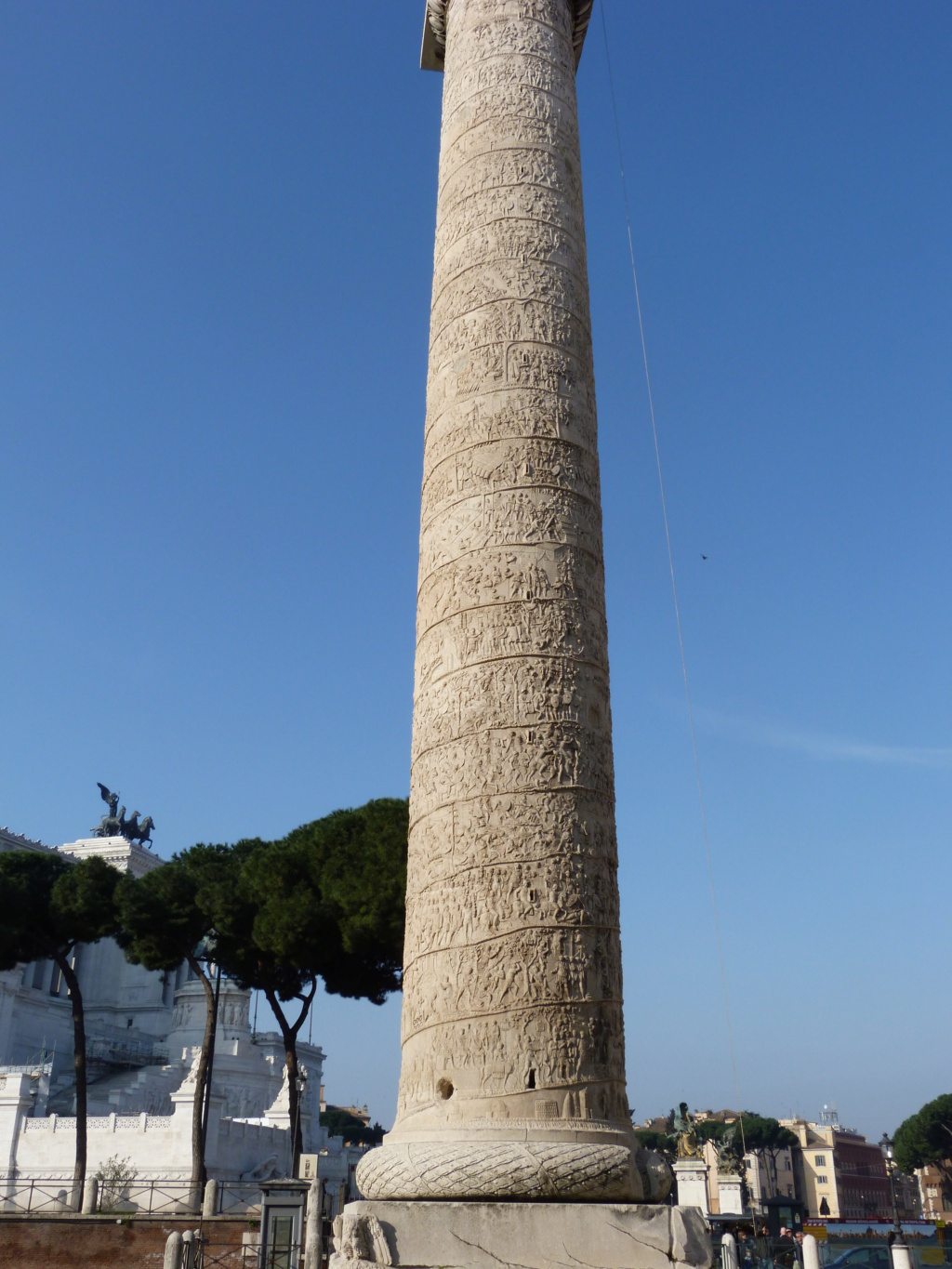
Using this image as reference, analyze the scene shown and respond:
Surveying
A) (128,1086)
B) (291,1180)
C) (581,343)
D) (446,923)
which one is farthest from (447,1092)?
(128,1086)

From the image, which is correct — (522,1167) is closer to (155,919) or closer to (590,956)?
(590,956)

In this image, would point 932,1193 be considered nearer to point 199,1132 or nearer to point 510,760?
point 199,1132

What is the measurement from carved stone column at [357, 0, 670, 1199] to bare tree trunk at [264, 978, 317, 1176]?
10.8 m

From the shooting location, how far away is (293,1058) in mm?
15719

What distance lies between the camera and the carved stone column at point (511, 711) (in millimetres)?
4309

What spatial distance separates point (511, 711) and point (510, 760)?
0.23m

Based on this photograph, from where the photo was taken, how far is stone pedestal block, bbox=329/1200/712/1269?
3992mm

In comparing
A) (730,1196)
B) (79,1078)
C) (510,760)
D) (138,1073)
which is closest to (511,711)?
(510,760)

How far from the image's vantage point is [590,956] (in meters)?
4.60

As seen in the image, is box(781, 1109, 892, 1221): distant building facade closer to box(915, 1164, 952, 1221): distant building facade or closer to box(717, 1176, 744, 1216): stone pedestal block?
box(915, 1164, 952, 1221): distant building facade

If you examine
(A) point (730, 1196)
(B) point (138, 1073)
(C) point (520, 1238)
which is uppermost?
(B) point (138, 1073)

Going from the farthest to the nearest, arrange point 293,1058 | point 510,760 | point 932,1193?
point 932,1193
point 293,1058
point 510,760

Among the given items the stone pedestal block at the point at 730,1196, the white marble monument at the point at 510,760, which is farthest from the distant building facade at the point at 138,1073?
the white marble monument at the point at 510,760

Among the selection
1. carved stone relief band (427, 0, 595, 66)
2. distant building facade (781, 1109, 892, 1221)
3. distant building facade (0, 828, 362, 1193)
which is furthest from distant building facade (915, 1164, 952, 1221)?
carved stone relief band (427, 0, 595, 66)
